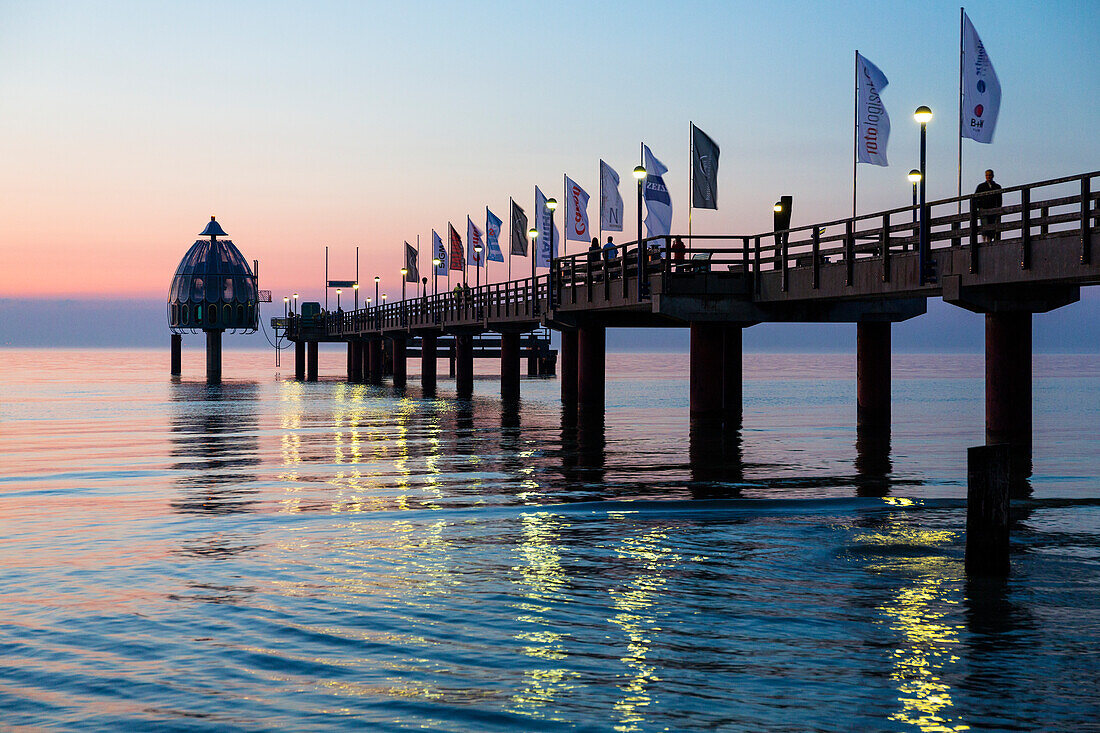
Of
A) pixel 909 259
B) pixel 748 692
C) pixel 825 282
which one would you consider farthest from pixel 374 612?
pixel 825 282

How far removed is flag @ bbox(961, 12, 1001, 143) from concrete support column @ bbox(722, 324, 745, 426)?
10867 millimetres

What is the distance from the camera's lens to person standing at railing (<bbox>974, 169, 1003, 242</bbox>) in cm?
2175

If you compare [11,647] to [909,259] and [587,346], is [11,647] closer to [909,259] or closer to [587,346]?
[909,259]

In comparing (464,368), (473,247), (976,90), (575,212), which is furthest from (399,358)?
(976,90)

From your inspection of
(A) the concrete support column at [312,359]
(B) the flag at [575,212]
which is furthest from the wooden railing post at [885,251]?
(A) the concrete support column at [312,359]

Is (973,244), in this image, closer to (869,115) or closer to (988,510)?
(869,115)

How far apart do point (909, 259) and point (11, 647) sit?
19.5 meters

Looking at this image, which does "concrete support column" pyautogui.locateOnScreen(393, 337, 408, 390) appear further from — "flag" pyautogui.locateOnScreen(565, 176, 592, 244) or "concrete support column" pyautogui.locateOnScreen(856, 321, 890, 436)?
"concrete support column" pyautogui.locateOnScreen(856, 321, 890, 436)

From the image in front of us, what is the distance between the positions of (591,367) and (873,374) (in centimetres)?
1124

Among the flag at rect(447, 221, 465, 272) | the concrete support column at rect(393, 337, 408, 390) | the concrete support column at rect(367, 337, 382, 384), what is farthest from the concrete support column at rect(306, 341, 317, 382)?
the flag at rect(447, 221, 465, 272)

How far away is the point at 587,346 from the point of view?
4203 centimetres

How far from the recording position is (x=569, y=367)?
49.1 metres

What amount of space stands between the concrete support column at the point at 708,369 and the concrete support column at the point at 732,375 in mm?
2260

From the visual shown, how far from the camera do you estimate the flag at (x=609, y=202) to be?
134 ft
